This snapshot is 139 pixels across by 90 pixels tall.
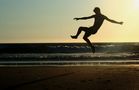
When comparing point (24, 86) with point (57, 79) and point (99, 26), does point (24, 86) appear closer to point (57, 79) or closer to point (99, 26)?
point (57, 79)

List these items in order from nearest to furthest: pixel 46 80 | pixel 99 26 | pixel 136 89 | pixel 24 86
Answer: pixel 136 89
pixel 24 86
pixel 46 80
pixel 99 26

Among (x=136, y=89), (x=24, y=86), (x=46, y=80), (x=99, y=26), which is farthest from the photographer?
(x=99, y=26)

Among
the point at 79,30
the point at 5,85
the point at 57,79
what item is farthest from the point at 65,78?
the point at 5,85

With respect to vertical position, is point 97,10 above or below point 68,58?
above

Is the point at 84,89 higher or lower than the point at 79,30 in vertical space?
lower

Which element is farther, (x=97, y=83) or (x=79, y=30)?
(x=79, y=30)

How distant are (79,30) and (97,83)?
2.66 meters

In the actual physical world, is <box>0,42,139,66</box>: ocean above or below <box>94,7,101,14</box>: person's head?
below

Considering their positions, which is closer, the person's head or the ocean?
the person's head

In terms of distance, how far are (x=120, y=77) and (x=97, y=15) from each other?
8.66ft

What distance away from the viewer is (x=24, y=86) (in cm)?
1392

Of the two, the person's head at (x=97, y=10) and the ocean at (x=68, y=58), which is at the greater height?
the person's head at (x=97, y=10)

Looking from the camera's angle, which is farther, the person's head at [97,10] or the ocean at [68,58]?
the ocean at [68,58]

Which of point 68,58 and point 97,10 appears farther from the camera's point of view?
point 68,58
